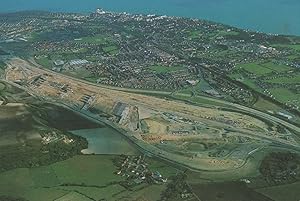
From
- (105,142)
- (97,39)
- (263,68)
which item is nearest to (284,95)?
(263,68)

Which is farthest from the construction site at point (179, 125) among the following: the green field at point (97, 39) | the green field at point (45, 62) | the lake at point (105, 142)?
the green field at point (97, 39)

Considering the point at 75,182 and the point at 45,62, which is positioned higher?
the point at 45,62

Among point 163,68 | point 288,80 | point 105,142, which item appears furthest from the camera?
point 163,68

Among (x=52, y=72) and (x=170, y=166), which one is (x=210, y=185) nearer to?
(x=170, y=166)

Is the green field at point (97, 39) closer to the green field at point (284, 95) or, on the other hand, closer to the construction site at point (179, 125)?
the construction site at point (179, 125)

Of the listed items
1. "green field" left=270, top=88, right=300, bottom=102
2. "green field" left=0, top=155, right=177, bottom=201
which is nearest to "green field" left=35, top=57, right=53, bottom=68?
"green field" left=270, top=88, right=300, bottom=102

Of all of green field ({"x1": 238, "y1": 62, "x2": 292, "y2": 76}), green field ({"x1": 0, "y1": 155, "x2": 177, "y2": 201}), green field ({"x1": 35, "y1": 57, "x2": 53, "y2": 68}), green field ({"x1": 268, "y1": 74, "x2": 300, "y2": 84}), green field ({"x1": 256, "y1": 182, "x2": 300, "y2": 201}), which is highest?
green field ({"x1": 238, "y1": 62, "x2": 292, "y2": 76})

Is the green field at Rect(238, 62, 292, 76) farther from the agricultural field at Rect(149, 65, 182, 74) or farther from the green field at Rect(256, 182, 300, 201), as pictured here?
the green field at Rect(256, 182, 300, 201)

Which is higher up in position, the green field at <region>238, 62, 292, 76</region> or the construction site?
the green field at <region>238, 62, 292, 76</region>

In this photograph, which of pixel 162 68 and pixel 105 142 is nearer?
pixel 105 142

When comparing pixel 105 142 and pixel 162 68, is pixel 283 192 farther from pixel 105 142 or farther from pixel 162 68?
pixel 162 68

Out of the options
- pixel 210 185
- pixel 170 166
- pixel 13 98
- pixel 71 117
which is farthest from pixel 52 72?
pixel 210 185
